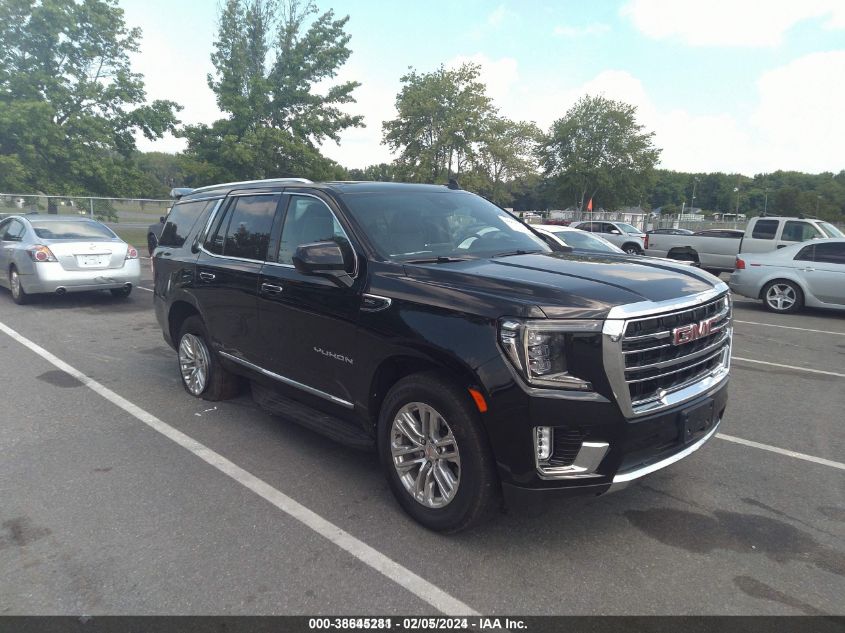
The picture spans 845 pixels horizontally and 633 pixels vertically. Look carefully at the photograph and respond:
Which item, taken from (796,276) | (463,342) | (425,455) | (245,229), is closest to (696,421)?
(463,342)

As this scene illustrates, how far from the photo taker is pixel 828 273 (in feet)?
37.3

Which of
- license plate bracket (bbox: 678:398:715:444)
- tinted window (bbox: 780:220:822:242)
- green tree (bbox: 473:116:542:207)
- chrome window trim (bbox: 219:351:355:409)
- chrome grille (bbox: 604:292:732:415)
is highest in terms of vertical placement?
green tree (bbox: 473:116:542:207)

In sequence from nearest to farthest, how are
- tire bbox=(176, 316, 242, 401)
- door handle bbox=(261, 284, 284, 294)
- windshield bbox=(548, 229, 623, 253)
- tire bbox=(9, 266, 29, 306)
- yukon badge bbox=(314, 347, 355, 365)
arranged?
yukon badge bbox=(314, 347, 355, 365), door handle bbox=(261, 284, 284, 294), tire bbox=(176, 316, 242, 401), tire bbox=(9, 266, 29, 306), windshield bbox=(548, 229, 623, 253)

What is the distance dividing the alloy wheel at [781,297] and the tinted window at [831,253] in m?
0.75

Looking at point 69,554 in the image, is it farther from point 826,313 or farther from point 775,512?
point 826,313

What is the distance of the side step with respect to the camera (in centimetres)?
381

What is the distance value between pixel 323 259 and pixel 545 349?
1.50 meters

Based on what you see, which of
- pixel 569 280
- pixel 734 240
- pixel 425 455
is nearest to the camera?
pixel 569 280

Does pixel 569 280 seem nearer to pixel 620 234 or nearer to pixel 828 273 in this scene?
pixel 828 273

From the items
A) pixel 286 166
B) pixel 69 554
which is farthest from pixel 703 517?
pixel 286 166

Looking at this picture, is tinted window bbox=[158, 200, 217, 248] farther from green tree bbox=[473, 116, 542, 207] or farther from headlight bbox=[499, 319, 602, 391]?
green tree bbox=[473, 116, 542, 207]

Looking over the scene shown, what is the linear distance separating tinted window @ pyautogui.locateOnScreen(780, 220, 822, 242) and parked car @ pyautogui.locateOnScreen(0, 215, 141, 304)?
601 inches

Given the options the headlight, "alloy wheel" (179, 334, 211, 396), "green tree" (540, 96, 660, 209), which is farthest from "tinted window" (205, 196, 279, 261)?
"green tree" (540, 96, 660, 209)

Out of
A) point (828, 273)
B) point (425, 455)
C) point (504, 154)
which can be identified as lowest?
point (425, 455)
